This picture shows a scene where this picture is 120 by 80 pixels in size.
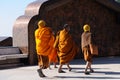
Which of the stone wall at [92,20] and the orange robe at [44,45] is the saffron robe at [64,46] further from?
the stone wall at [92,20]

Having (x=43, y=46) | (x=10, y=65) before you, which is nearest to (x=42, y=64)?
(x=43, y=46)

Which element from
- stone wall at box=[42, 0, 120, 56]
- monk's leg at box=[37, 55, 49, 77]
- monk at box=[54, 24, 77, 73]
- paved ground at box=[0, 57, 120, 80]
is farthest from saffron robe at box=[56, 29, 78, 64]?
stone wall at box=[42, 0, 120, 56]

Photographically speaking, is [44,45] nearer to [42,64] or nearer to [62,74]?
[42,64]

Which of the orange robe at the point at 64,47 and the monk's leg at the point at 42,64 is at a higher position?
the orange robe at the point at 64,47

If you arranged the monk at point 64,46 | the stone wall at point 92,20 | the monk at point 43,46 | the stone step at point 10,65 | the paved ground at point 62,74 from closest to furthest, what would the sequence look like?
the paved ground at point 62,74 < the monk at point 43,46 < the monk at point 64,46 < the stone step at point 10,65 < the stone wall at point 92,20

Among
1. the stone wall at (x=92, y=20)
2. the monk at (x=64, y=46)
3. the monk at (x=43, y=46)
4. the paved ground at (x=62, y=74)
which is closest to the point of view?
the paved ground at (x=62, y=74)

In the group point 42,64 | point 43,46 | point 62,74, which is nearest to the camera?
point 42,64

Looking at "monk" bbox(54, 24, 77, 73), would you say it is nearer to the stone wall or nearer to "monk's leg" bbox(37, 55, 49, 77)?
"monk's leg" bbox(37, 55, 49, 77)

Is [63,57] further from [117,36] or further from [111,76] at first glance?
[117,36]

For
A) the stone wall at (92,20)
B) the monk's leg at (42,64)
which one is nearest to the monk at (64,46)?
the monk's leg at (42,64)

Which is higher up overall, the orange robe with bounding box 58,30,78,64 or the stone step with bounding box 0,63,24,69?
the orange robe with bounding box 58,30,78,64

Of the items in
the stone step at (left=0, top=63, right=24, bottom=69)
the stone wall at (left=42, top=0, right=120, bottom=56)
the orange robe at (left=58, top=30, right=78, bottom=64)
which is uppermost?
the stone wall at (left=42, top=0, right=120, bottom=56)

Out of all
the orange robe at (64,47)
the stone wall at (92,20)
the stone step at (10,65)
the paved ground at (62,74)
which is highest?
the stone wall at (92,20)

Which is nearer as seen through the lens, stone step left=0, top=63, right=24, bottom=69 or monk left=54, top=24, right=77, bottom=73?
monk left=54, top=24, right=77, bottom=73
